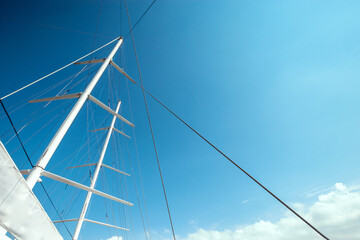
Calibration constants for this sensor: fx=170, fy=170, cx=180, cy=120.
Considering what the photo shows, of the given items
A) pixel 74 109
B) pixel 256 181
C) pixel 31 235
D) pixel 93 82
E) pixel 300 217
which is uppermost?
pixel 93 82

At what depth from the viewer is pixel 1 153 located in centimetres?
296

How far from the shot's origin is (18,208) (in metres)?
3.24

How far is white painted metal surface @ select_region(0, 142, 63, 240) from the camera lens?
3057 millimetres

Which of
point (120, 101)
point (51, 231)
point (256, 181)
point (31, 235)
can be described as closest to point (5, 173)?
point (31, 235)

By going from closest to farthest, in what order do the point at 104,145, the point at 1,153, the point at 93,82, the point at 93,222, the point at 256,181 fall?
the point at 1,153 → the point at 256,181 → the point at 93,82 → the point at 93,222 → the point at 104,145

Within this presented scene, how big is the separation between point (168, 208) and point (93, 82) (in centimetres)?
578

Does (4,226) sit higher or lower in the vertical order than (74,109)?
lower

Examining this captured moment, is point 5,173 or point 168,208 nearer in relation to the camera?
point 5,173

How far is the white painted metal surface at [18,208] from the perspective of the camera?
10.0 ft

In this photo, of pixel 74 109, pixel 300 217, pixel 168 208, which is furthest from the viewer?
pixel 74 109

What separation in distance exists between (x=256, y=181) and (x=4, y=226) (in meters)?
4.71

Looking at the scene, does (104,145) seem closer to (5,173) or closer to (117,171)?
(117,171)

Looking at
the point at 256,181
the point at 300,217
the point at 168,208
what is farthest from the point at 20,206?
the point at 300,217

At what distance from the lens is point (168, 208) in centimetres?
432
